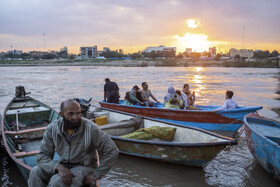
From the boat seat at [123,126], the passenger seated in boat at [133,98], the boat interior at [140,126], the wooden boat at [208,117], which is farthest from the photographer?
the passenger seated in boat at [133,98]

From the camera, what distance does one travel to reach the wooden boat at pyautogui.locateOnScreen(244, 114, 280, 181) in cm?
506

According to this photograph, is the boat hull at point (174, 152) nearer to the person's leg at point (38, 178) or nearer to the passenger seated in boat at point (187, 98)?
the person's leg at point (38, 178)

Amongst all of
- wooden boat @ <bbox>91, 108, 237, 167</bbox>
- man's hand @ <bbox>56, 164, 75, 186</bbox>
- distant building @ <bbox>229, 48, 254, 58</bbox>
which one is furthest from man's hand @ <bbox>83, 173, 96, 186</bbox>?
distant building @ <bbox>229, 48, 254, 58</bbox>

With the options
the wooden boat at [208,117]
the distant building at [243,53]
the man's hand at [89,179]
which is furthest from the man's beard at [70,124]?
the distant building at [243,53]

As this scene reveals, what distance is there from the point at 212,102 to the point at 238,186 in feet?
38.3

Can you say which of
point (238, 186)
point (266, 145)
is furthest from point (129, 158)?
point (266, 145)

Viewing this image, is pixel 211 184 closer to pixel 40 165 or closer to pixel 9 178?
pixel 40 165

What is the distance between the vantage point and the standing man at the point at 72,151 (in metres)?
2.98

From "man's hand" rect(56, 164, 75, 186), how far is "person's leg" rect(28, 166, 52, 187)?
306 mm

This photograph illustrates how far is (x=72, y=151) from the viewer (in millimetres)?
3037

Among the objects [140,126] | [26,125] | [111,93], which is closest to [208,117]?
[140,126]

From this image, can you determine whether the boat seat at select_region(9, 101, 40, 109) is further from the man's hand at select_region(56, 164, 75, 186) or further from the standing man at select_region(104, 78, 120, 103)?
the man's hand at select_region(56, 164, 75, 186)

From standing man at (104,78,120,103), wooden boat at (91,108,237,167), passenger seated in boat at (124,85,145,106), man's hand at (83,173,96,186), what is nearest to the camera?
man's hand at (83,173,96,186)

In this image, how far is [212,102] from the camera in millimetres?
16828
